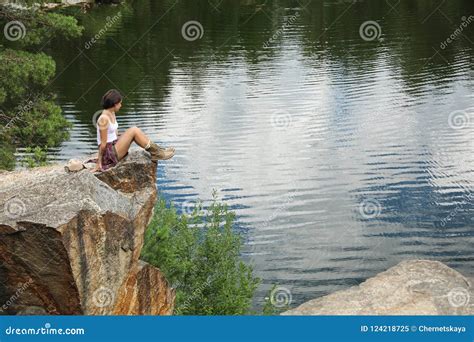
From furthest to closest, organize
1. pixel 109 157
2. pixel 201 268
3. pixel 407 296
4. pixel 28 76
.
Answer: pixel 28 76 → pixel 201 268 → pixel 407 296 → pixel 109 157

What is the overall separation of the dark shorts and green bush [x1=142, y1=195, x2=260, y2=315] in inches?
208

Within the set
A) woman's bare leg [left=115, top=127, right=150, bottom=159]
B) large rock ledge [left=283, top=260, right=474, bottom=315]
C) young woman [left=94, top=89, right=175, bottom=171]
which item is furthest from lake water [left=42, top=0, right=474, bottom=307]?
woman's bare leg [left=115, top=127, right=150, bottom=159]

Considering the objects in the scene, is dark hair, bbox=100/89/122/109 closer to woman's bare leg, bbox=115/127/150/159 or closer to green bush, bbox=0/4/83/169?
woman's bare leg, bbox=115/127/150/159

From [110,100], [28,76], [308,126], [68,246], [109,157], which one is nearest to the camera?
[68,246]

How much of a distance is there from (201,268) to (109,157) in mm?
7754

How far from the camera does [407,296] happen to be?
20.4m

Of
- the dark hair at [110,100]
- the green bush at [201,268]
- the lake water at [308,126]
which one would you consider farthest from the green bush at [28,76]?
the dark hair at [110,100]

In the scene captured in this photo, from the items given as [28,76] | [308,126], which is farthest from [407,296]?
[308,126]

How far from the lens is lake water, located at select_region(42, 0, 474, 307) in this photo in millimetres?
29625

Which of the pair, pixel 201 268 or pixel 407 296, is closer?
pixel 407 296

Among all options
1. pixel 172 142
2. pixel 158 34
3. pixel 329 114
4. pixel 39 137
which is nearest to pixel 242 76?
pixel 329 114

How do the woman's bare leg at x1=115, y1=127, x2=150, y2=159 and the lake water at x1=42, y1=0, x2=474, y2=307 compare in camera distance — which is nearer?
the woman's bare leg at x1=115, y1=127, x2=150, y2=159

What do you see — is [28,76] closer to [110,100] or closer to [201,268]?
[201,268]

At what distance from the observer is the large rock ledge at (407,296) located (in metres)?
19.4
